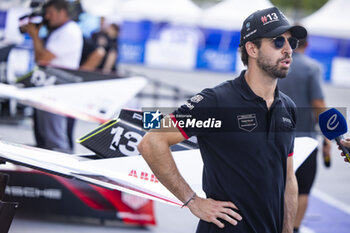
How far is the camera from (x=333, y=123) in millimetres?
2977

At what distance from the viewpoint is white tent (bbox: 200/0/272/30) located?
24837 millimetres

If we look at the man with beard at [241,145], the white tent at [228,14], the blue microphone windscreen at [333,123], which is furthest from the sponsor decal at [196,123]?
the white tent at [228,14]

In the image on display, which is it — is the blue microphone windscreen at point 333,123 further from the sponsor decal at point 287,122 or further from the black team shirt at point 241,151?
the black team shirt at point 241,151

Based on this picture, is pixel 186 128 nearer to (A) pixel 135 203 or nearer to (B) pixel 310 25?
(A) pixel 135 203

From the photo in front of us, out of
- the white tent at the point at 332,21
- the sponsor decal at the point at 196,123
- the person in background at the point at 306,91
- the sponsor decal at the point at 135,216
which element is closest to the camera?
the sponsor decal at the point at 196,123

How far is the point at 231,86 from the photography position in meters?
2.90

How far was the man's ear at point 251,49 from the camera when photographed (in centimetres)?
294

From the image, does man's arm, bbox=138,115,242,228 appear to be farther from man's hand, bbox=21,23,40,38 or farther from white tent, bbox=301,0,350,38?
white tent, bbox=301,0,350,38

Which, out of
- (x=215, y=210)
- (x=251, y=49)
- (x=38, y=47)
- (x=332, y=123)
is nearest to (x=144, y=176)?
(x=215, y=210)

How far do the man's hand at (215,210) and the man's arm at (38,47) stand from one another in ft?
16.4

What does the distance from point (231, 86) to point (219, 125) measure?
24 centimetres

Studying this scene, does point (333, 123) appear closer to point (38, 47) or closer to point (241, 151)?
point (241, 151)

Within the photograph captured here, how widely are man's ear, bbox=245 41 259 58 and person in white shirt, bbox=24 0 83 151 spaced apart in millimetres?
4432

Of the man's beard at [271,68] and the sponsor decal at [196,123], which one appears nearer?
the sponsor decal at [196,123]
